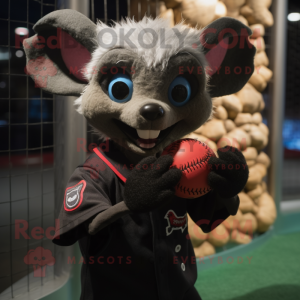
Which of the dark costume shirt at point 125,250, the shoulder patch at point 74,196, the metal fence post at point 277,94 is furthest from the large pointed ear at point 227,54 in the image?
the metal fence post at point 277,94

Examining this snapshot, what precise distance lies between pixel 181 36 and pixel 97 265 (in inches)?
25.3

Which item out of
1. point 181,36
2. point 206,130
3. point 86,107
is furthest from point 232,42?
point 206,130

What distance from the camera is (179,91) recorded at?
0.86m

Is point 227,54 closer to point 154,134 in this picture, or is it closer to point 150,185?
point 154,134

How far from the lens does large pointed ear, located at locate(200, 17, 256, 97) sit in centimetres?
95

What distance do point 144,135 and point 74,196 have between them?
8.9 inches

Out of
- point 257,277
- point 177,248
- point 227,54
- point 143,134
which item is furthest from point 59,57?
point 257,277

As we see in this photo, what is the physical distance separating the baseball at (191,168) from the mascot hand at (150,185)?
44mm

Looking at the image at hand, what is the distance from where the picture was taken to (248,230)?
216 centimetres

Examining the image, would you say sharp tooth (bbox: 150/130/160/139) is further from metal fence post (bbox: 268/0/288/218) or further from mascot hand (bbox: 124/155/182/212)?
metal fence post (bbox: 268/0/288/218)

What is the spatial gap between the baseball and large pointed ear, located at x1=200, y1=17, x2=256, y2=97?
323 millimetres

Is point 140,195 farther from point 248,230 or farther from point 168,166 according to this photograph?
point 248,230

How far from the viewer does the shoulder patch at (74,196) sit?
0.77 m

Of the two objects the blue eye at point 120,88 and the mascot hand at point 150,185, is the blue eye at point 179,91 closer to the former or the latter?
the blue eye at point 120,88
